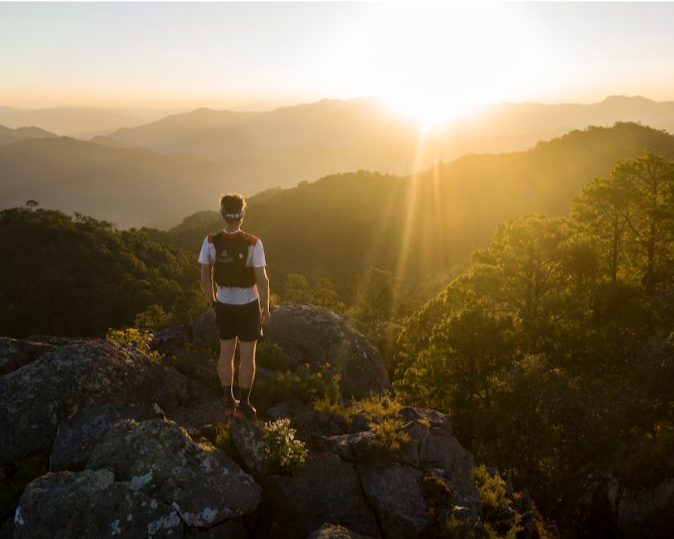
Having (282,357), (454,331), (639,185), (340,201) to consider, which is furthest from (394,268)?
(282,357)

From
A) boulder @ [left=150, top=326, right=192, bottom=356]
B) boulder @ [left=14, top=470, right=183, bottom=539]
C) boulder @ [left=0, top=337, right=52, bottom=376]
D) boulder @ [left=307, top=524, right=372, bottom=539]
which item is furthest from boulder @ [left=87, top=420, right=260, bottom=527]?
boulder @ [left=150, top=326, right=192, bottom=356]

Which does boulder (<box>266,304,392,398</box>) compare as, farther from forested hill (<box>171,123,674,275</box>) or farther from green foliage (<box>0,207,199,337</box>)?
forested hill (<box>171,123,674,275</box>)

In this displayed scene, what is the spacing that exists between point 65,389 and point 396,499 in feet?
19.7

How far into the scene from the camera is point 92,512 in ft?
18.4

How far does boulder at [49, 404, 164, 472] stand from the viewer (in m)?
6.88

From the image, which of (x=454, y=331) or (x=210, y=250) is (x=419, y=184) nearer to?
(x=454, y=331)

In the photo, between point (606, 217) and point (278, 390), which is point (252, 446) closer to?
point (278, 390)

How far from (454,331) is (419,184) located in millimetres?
150968

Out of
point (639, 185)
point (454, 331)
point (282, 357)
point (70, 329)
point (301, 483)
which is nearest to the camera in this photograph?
point (301, 483)

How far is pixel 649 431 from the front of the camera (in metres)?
17.1

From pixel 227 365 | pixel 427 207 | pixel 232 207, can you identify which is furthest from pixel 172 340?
pixel 427 207

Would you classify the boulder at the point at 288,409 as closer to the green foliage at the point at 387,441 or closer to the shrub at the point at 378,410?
the shrub at the point at 378,410

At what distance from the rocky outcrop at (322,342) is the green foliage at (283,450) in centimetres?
501

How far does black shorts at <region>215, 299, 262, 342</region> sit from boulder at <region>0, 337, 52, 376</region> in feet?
15.6
